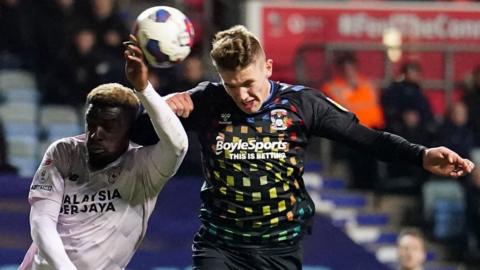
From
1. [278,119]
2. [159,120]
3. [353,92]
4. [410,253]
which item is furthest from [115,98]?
[353,92]

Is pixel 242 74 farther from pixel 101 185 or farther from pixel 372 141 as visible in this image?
pixel 101 185

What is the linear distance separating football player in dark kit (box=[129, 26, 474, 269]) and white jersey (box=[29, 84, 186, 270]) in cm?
22

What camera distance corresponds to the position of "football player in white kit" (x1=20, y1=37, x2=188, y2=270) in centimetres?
552

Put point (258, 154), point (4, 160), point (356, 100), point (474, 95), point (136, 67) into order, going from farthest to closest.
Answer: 1. point (474, 95)
2. point (356, 100)
3. point (4, 160)
4. point (258, 154)
5. point (136, 67)

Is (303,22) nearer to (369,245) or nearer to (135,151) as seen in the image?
(369,245)

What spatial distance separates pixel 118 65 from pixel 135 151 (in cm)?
514

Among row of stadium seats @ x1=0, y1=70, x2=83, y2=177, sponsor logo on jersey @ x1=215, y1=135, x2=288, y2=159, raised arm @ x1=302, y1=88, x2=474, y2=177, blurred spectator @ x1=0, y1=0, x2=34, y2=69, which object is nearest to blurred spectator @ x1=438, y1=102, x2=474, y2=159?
row of stadium seats @ x1=0, y1=70, x2=83, y2=177

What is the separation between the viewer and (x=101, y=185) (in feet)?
18.6

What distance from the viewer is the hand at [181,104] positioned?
565 cm

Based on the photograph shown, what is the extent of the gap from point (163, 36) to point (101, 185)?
0.78 metres

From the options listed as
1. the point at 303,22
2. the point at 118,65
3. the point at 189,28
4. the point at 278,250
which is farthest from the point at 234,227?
the point at 303,22

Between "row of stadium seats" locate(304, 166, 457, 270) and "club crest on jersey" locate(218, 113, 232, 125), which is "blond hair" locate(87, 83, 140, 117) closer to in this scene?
"club crest on jersey" locate(218, 113, 232, 125)

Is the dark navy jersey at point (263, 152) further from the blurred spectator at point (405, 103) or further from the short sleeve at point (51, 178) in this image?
the blurred spectator at point (405, 103)

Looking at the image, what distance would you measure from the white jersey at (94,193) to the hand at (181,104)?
0.21 meters
